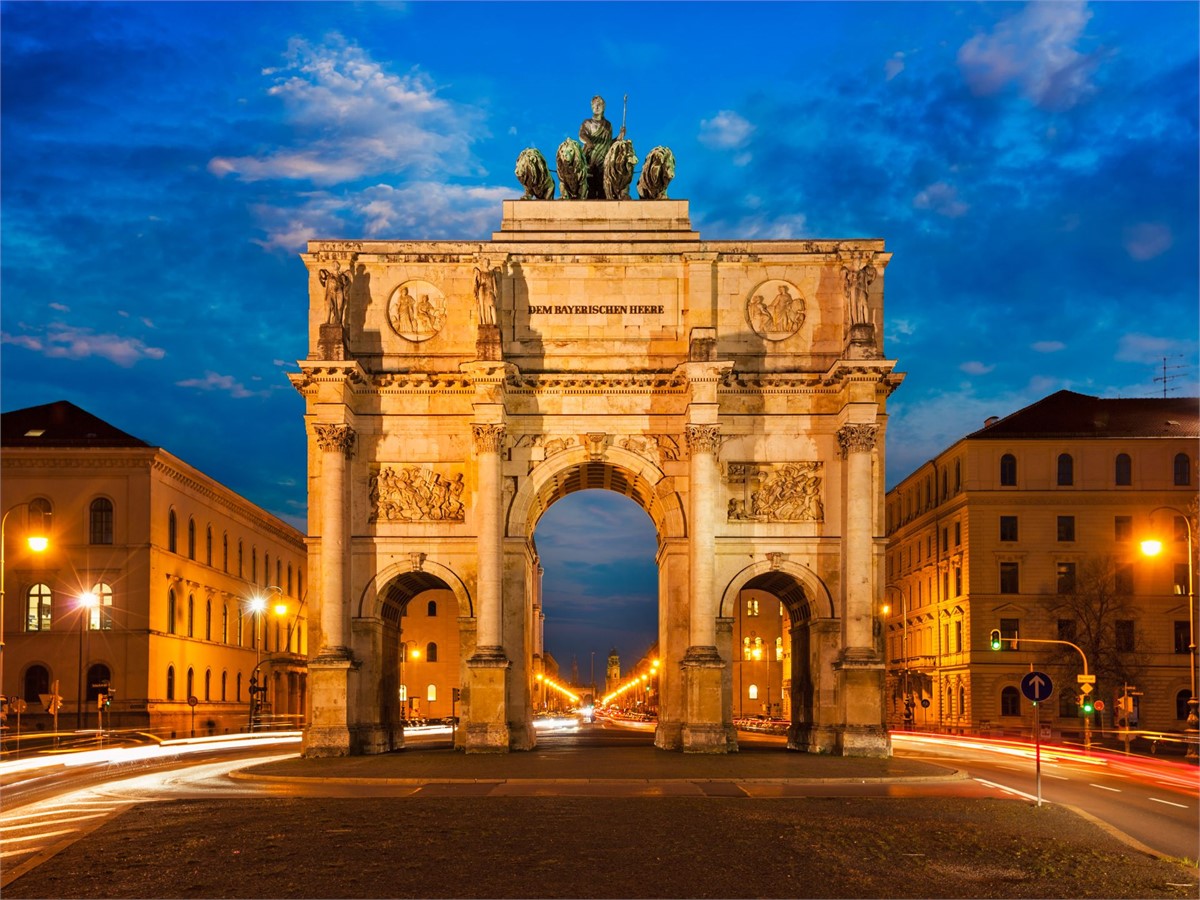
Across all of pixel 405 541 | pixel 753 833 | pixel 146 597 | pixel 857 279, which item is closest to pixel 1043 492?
pixel 857 279

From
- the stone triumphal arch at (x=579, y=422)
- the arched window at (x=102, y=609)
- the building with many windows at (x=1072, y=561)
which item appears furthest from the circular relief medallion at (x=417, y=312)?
the building with many windows at (x=1072, y=561)

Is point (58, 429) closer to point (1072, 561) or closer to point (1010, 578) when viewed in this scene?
point (1010, 578)

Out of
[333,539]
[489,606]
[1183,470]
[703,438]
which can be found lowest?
[489,606]

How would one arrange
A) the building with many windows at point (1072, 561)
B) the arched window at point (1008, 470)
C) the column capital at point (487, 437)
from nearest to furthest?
the column capital at point (487, 437)
the building with many windows at point (1072, 561)
the arched window at point (1008, 470)

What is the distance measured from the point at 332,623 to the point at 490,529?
5273 mm

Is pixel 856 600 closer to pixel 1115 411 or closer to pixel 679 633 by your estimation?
pixel 679 633

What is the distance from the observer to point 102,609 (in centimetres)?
5884

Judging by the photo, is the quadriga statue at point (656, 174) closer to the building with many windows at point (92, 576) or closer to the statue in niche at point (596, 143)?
the statue in niche at point (596, 143)

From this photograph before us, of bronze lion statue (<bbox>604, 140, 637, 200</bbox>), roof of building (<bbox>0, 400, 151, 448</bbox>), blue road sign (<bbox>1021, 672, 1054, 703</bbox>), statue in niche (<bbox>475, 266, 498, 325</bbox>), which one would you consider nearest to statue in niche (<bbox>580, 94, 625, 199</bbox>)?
bronze lion statue (<bbox>604, 140, 637, 200</bbox>)

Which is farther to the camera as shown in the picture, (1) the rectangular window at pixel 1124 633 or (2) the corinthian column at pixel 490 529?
(1) the rectangular window at pixel 1124 633

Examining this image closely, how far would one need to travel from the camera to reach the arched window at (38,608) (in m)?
58.4

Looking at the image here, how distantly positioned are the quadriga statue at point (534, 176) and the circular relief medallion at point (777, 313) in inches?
307

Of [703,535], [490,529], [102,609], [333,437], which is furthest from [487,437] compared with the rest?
[102,609]

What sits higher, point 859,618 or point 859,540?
point 859,540
